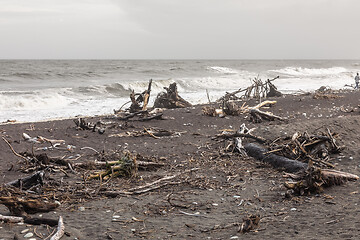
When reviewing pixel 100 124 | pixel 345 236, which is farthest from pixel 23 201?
pixel 100 124

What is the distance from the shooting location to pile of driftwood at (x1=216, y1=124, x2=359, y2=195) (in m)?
5.07

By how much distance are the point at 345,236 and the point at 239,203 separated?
1.62 metres

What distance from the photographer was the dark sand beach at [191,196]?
3.93 metres

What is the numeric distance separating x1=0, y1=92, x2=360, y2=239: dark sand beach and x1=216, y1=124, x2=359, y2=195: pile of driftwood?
138mm

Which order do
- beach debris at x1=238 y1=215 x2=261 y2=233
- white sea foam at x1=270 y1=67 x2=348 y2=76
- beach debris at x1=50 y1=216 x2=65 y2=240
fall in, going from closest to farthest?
beach debris at x1=50 y1=216 x2=65 y2=240 → beach debris at x1=238 y1=215 x2=261 y2=233 → white sea foam at x1=270 y1=67 x2=348 y2=76

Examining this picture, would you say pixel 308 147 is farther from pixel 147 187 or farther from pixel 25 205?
pixel 25 205

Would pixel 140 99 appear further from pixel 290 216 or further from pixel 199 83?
pixel 199 83

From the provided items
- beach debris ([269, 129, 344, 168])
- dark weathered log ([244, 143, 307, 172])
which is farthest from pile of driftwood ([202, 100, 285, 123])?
beach debris ([269, 129, 344, 168])

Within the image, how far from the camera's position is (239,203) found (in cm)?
495

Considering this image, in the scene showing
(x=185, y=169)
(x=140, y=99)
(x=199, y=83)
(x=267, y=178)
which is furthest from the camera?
(x=199, y=83)

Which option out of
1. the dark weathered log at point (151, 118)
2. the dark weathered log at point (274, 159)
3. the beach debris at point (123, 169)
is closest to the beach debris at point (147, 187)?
the beach debris at point (123, 169)

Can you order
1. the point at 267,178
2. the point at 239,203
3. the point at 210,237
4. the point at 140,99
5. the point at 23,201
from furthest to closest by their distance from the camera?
the point at 140,99 → the point at 267,178 → the point at 239,203 → the point at 23,201 → the point at 210,237

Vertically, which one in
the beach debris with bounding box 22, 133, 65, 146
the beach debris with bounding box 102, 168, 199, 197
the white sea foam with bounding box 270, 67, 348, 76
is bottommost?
the beach debris with bounding box 22, 133, 65, 146

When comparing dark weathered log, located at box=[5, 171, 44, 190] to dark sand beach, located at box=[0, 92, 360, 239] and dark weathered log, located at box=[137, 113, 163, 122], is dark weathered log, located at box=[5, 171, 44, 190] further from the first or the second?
dark weathered log, located at box=[137, 113, 163, 122]
